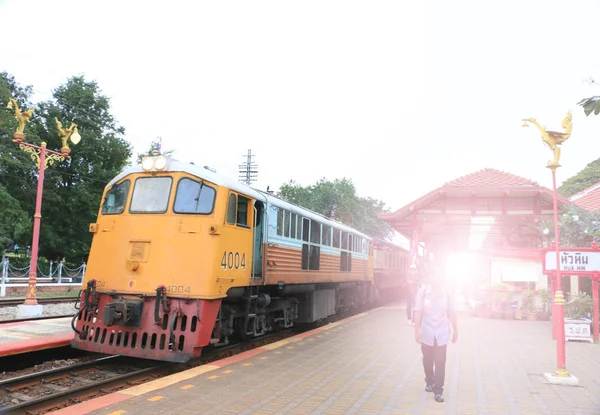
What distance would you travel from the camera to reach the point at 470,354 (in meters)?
9.39

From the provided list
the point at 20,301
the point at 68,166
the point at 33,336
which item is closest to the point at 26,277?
the point at 20,301

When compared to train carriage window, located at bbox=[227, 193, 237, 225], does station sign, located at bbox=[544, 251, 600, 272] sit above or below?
below

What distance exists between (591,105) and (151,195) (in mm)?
6801

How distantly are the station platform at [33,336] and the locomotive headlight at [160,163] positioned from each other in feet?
12.1

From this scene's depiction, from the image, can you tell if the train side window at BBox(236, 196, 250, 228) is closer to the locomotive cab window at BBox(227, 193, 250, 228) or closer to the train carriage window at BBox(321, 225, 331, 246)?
the locomotive cab window at BBox(227, 193, 250, 228)

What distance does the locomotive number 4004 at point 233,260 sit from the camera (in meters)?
8.19

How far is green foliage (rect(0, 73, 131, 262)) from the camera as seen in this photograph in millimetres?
31078

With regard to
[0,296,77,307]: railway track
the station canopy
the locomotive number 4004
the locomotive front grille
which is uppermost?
the station canopy

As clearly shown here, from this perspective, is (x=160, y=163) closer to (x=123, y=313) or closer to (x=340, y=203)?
(x=123, y=313)

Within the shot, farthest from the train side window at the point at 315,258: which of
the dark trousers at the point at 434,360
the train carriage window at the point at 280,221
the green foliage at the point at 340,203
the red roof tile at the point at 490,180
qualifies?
the green foliage at the point at 340,203

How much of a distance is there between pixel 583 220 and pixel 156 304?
486 inches

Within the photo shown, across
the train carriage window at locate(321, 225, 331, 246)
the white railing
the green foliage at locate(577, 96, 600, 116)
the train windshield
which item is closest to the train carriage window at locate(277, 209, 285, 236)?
the train windshield

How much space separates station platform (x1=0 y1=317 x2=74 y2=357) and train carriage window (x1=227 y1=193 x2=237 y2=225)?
3.87 m

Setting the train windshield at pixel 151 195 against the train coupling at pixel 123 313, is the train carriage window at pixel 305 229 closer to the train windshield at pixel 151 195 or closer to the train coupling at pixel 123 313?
the train windshield at pixel 151 195
